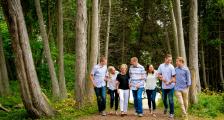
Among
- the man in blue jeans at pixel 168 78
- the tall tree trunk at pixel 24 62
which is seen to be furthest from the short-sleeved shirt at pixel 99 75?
the man in blue jeans at pixel 168 78

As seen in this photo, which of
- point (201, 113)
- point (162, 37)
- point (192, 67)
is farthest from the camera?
point (162, 37)

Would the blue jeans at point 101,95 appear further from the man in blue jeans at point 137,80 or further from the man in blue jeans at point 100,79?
the man in blue jeans at point 137,80

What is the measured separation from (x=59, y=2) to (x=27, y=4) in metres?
3.45

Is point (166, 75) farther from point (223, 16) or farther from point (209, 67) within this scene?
point (209, 67)

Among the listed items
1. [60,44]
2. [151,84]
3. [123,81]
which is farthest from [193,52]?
[60,44]

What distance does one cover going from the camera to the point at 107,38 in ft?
100

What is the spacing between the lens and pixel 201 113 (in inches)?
669

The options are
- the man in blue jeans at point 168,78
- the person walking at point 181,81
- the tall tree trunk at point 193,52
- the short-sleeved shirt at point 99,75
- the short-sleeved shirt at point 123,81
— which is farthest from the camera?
the tall tree trunk at point 193,52

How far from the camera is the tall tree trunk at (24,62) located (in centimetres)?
1559

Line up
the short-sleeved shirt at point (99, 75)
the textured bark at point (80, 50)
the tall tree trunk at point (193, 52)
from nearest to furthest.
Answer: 1. the short-sleeved shirt at point (99, 75)
2. the textured bark at point (80, 50)
3. the tall tree trunk at point (193, 52)

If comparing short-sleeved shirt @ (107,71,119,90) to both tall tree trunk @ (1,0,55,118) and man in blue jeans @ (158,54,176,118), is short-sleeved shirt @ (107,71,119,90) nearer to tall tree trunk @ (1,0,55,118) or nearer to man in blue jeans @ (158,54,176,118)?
man in blue jeans @ (158,54,176,118)

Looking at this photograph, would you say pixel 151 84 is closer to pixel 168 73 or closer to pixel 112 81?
pixel 168 73

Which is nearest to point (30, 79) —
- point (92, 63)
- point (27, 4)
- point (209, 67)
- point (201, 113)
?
point (92, 63)

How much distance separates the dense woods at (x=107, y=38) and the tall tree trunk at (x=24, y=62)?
210 millimetres
